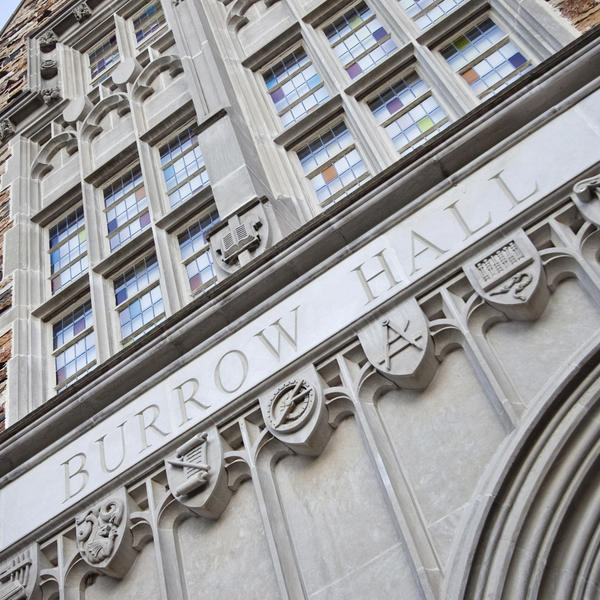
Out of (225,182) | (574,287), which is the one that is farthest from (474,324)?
(225,182)

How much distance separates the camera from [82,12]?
1529 centimetres

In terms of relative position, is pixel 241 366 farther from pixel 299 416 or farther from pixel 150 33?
pixel 150 33

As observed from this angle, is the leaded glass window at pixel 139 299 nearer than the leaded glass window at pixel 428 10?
Yes

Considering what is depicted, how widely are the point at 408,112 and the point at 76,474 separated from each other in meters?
5.00

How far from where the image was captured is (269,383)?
6590 mm

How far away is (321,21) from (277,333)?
590 cm

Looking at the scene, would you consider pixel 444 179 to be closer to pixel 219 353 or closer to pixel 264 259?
pixel 264 259

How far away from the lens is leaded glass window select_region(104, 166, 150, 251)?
1082 cm

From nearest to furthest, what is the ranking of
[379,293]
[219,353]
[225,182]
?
[379,293], [219,353], [225,182]

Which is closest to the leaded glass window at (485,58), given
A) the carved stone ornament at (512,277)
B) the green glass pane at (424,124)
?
the green glass pane at (424,124)

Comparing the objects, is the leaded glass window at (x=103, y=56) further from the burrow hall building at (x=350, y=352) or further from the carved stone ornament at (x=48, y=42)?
the burrow hall building at (x=350, y=352)

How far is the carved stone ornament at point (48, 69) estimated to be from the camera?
578 inches

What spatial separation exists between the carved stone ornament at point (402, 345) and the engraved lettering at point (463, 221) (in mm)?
641

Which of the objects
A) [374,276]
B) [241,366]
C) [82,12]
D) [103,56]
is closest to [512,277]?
[374,276]
